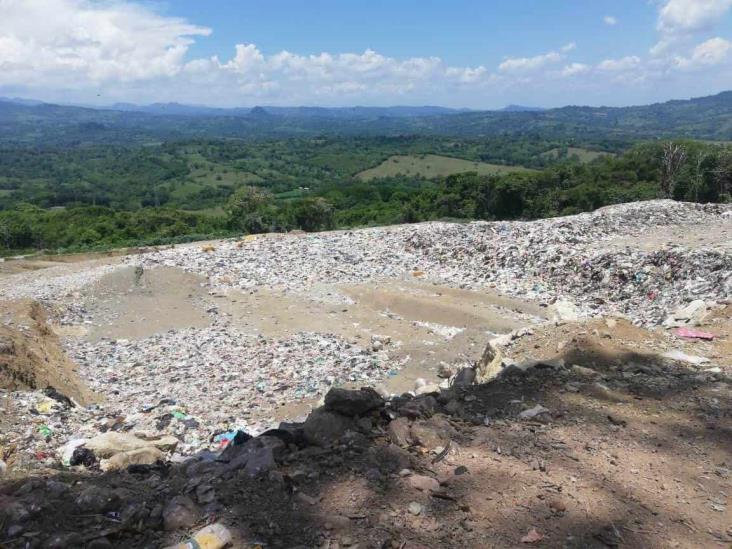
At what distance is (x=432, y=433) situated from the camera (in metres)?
3.71

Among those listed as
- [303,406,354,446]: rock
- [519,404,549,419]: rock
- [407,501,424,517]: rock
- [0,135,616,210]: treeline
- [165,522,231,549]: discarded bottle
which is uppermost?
[165,522,231,549]: discarded bottle

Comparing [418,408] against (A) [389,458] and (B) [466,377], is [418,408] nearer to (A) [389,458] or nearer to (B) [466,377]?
(A) [389,458]

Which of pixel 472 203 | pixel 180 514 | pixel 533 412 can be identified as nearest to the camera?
pixel 180 514

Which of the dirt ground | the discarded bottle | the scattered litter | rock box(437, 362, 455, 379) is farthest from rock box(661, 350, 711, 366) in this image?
the discarded bottle

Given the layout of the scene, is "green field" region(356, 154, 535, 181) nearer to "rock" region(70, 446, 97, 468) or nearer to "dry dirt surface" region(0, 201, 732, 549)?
"dry dirt surface" region(0, 201, 732, 549)

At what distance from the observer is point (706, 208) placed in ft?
47.8

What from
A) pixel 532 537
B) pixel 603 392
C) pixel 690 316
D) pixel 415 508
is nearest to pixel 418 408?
pixel 415 508

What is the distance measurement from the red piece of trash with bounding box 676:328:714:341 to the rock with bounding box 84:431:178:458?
627 cm

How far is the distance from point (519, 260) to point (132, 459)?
10609 mm

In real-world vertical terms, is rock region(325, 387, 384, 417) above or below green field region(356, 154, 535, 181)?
above

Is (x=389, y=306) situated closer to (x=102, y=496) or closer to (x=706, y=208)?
(x=102, y=496)

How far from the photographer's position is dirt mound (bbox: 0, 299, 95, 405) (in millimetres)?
7219

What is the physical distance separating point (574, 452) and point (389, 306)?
8262 millimetres

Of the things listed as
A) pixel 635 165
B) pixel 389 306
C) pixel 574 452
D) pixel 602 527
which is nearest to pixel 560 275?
pixel 389 306
